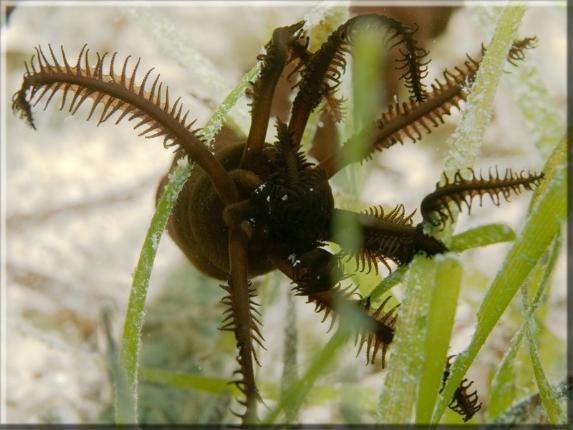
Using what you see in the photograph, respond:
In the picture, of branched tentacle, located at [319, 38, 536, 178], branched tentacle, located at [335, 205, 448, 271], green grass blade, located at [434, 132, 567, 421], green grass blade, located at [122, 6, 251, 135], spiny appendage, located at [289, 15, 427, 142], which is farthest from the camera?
green grass blade, located at [122, 6, 251, 135]

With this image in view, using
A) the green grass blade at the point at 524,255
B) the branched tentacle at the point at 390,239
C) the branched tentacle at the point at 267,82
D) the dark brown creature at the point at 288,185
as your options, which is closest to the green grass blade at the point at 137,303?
the dark brown creature at the point at 288,185

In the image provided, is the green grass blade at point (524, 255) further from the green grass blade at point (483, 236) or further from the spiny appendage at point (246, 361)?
the spiny appendage at point (246, 361)

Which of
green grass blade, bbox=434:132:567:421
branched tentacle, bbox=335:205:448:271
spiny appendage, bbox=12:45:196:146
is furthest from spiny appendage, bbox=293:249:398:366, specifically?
spiny appendage, bbox=12:45:196:146

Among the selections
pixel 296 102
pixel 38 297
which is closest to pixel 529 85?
pixel 296 102

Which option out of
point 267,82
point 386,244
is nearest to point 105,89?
point 267,82

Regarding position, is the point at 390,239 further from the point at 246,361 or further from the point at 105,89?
the point at 105,89

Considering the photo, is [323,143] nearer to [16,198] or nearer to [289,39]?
[289,39]

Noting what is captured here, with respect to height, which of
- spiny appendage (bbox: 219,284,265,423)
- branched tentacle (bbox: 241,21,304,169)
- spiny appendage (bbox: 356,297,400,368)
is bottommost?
spiny appendage (bbox: 219,284,265,423)

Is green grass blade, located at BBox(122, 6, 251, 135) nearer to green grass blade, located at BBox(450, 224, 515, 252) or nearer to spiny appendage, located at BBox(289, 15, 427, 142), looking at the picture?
spiny appendage, located at BBox(289, 15, 427, 142)
